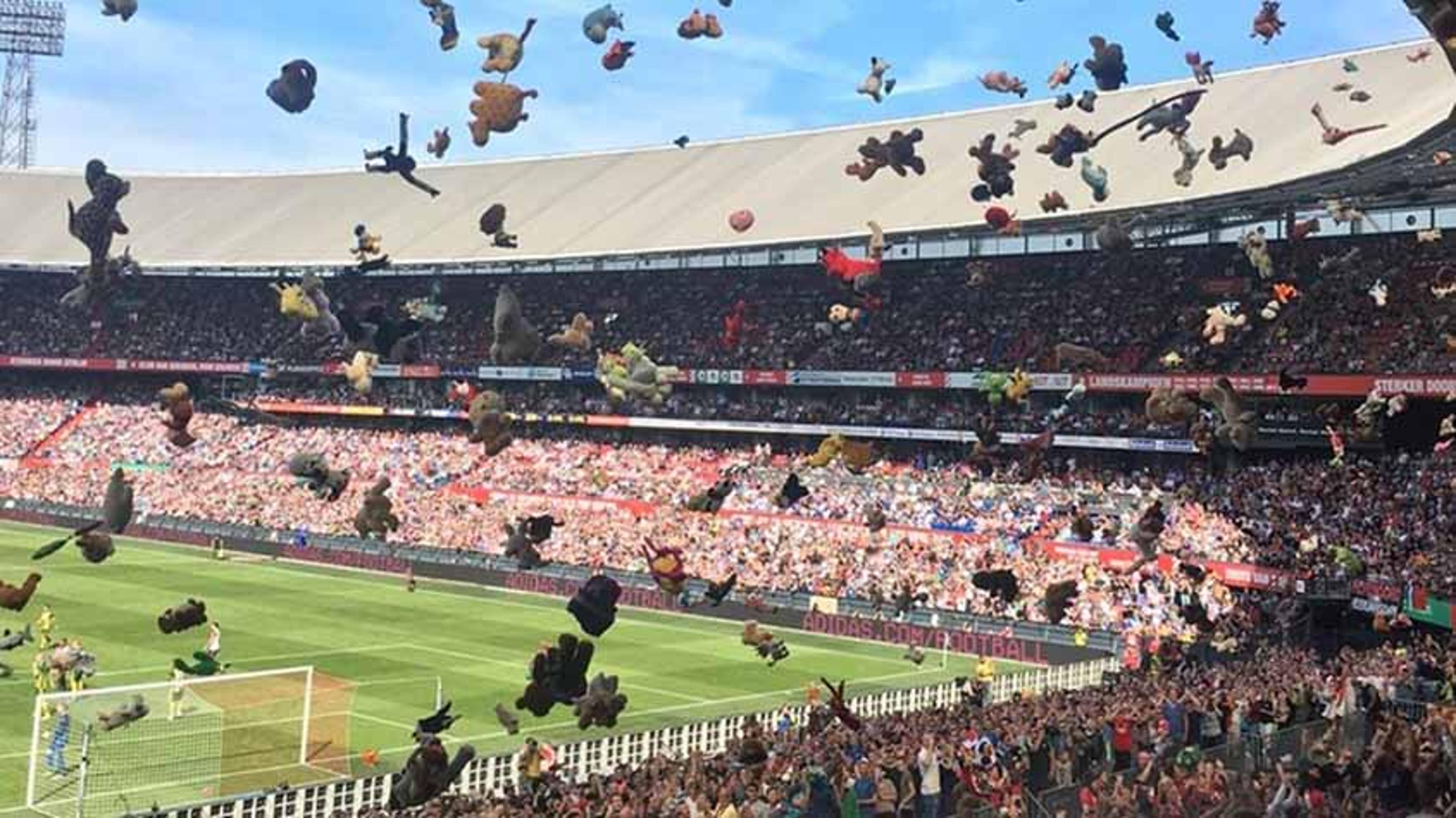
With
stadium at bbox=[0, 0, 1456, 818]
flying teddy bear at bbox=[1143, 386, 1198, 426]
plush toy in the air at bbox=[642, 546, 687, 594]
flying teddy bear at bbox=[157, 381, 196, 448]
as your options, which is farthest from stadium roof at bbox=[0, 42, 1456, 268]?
flying teddy bear at bbox=[157, 381, 196, 448]

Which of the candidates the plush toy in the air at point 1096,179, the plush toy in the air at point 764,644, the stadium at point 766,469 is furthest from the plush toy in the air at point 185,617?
the plush toy in the air at point 1096,179

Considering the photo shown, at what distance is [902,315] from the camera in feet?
188

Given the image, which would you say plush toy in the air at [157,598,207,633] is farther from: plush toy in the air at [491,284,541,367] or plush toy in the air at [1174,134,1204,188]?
plush toy in the air at [1174,134,1204,188]

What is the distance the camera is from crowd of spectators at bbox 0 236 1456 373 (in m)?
44.7

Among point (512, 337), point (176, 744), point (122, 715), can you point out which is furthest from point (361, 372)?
point (176, 744)

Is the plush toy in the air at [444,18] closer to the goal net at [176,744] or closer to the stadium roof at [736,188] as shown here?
the goal net at [176,744]

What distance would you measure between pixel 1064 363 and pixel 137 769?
3342cm

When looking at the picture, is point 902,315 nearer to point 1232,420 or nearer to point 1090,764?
point 1232,420

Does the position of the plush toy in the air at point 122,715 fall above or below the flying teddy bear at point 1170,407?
below

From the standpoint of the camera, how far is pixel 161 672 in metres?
31.2

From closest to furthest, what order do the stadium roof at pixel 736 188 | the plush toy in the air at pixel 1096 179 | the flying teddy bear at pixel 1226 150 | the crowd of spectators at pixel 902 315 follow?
the plush toy in the air at pixel 1096 179
the flying teddy bear at pixel 1226 150
the stadium roof at pixel 736 188
the crowd of spectators at pixel 902 315

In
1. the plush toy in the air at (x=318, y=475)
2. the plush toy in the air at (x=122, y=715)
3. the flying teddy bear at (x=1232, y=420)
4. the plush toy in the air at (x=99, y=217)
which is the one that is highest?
the plush toy in the air at (x=99, y=217)

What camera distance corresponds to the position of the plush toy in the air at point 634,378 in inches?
766

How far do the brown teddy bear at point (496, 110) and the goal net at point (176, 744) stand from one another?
35.0ft
